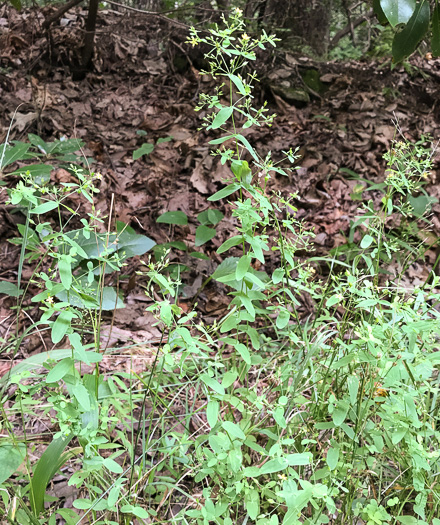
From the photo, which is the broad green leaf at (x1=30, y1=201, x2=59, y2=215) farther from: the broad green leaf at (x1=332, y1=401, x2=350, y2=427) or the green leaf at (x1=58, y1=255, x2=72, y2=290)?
the broad green leaf at (x1=332, y1=401, x2=350, y2=427)

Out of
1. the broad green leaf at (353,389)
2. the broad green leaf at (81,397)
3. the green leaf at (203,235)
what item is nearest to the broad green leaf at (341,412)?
the broad green leaf at (353,389)

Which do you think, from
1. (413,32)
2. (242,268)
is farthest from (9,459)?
Result: (413,32)

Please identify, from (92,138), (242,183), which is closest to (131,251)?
(242,183)

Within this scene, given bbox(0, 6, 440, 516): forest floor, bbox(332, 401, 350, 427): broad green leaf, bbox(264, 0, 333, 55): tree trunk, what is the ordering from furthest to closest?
bbox(264, 0, 333, 55): tree trunk
bbox(0, 6, 440, 516): forest floor
bbox(332, 401, 350, 427): broad green leaf

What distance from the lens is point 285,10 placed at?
390cm

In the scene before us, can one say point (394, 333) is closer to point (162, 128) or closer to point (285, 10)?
point (162, 128)

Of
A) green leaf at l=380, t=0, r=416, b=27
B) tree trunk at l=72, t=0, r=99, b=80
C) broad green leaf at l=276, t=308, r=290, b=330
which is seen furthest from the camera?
tree trunk at l=72, t=0, r=99, b=80

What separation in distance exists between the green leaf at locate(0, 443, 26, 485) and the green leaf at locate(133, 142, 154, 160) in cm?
216

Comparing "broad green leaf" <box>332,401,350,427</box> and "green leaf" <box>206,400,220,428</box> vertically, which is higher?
"green leaf" <box>206,400,220,428</box>

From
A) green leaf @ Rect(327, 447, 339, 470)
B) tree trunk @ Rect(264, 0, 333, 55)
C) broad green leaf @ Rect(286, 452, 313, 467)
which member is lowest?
green leaf @ Rect(327, 447, 339, 470)

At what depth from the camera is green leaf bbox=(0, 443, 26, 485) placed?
104 centimetres

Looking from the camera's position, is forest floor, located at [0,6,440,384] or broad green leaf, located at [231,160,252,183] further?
forest floor, located at [0,6,440,384]

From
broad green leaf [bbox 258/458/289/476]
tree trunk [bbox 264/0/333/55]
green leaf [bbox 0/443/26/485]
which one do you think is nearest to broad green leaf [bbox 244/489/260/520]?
broad green leaf [bbox 258/458/289/476]

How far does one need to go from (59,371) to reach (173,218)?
1.56 meters
